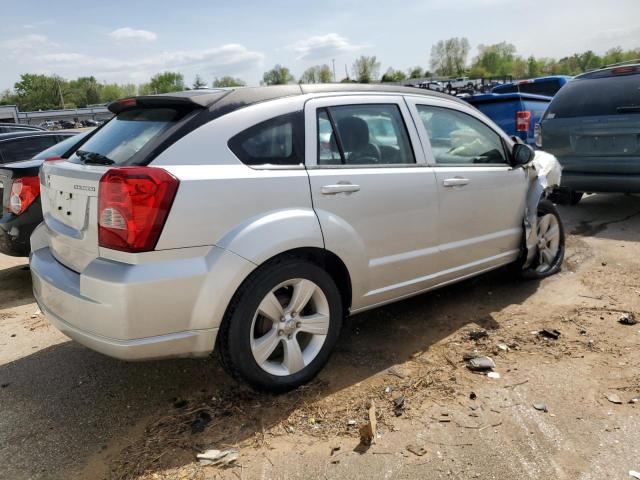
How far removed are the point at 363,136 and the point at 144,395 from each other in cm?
210

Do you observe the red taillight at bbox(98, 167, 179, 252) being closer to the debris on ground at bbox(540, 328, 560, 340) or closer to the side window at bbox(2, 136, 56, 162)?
the debris on ground at bbox(540, 328, 560, 340)

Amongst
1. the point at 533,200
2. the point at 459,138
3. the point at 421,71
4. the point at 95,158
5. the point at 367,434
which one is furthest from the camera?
the point at 421,71

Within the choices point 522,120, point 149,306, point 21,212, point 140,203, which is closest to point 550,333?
point 149,306

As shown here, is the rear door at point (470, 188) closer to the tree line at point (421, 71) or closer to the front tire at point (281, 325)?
the front tire at point (281, 325)

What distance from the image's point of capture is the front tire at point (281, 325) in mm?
2759

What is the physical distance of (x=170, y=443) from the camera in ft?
8.73

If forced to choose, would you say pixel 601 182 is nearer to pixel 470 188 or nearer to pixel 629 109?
pixel 629 109

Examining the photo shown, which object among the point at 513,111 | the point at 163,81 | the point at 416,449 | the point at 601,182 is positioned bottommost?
the point at 416,449

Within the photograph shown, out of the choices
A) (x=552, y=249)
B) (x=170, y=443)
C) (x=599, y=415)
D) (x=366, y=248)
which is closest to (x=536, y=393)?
(x=599, y=415)

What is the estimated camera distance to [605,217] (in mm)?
6902

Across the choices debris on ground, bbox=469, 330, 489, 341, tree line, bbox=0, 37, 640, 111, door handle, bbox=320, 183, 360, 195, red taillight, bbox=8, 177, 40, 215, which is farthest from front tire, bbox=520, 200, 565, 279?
tree line, bbox=0, 37, 640, 111

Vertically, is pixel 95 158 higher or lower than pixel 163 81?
lower

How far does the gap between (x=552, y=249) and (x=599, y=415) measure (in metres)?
2.49

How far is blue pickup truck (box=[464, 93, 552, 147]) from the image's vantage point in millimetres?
8406
